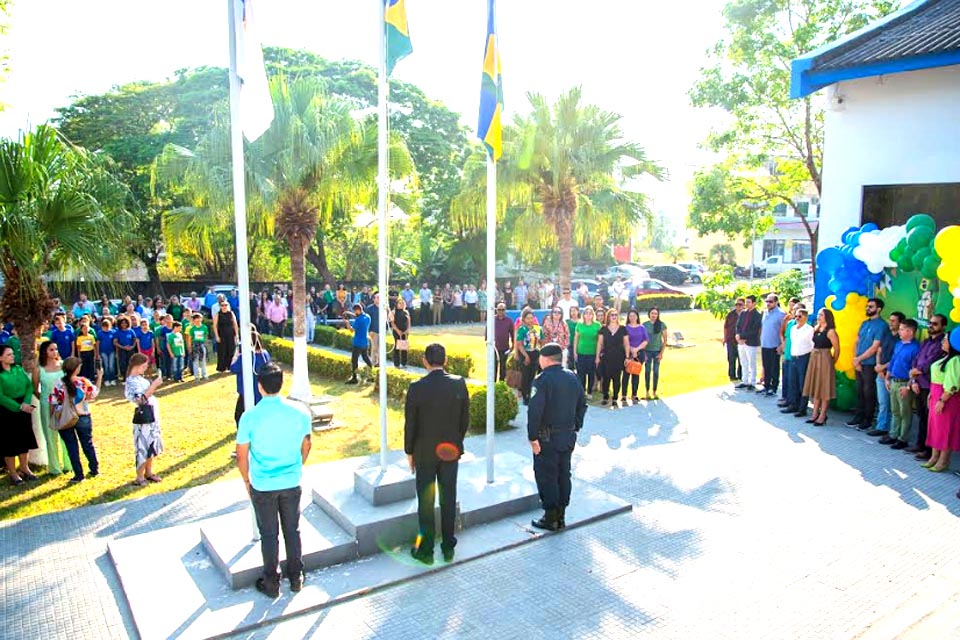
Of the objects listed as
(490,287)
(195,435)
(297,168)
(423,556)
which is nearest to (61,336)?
(195,435)

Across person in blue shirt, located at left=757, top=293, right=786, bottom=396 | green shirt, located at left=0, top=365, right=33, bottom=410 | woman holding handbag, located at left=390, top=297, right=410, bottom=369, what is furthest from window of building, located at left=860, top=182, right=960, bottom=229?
green shirt, located at left=0, top=365, right=33, bottom=410

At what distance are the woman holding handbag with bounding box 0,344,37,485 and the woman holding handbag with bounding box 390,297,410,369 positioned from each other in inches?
303

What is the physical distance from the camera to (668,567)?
6137 millimetres

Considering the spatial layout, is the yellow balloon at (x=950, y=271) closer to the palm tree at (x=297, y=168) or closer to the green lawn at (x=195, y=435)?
the green lawn at (x=195, y=435)

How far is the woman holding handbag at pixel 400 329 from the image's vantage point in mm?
15023

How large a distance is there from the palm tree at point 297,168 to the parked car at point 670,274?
3747 centimetres

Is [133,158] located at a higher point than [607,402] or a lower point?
higher

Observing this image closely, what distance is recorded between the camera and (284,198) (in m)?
11.7

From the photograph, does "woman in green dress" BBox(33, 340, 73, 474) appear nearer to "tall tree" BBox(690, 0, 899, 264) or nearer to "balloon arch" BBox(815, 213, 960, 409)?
"balloon arch" BBox(815, 213, 960, 409)

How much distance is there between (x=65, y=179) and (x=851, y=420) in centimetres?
1133

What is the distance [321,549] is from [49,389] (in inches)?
175

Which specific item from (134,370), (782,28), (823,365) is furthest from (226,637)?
(782,28)

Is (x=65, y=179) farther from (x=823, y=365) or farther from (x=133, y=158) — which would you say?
(x=133, y=158)

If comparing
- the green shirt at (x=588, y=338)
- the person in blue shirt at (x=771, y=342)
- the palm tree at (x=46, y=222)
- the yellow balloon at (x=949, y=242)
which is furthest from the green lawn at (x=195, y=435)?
the yellow balloon at (x=949, y=242)
